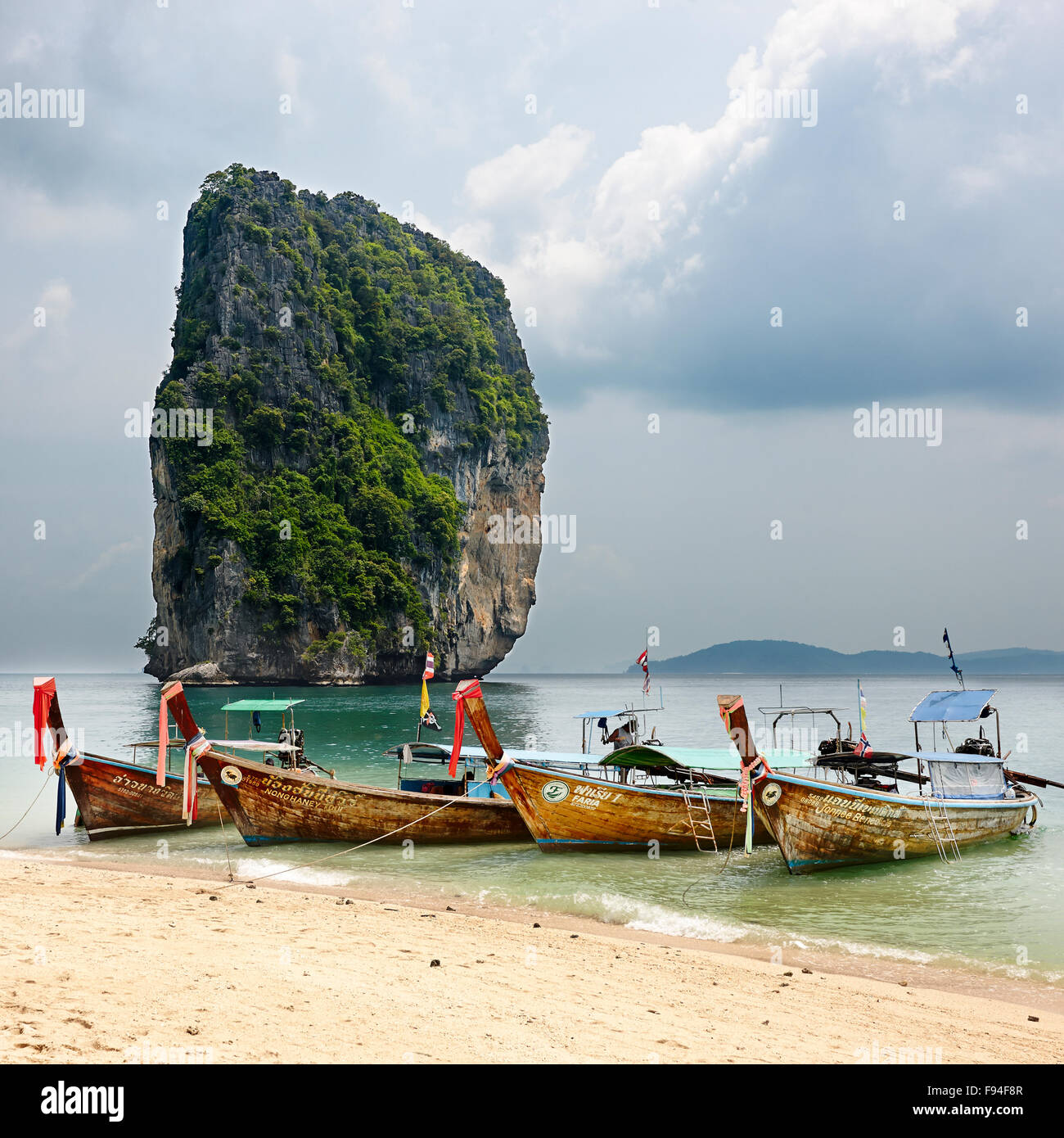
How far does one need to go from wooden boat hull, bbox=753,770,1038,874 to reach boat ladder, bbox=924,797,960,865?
24mm

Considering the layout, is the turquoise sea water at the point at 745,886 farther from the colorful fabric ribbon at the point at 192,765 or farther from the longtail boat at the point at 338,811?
the colorful fabric ribbon at the point at 192,765

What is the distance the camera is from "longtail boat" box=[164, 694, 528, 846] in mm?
13125

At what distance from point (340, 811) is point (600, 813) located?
13.8 feet

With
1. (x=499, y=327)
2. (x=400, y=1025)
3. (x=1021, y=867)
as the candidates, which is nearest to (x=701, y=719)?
(x=1021, y=867)

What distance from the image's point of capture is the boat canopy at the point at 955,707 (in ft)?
51.8

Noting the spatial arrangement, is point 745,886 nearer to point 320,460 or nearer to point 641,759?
point 641,759

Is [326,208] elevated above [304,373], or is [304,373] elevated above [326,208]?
[326,208]

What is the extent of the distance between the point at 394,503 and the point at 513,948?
6612 cm

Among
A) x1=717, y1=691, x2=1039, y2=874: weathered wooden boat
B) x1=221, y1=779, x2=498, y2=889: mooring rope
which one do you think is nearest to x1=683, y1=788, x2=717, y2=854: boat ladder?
x1=717, y1=691, x2=1039, y2=874: weathered wooden boat

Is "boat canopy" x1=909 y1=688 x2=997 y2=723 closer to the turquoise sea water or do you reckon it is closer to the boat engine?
the boat engine

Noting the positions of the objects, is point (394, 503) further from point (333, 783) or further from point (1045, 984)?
point (1045, 984)

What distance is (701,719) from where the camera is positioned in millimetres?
49844

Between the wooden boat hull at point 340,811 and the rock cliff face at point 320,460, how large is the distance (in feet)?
Result: 175

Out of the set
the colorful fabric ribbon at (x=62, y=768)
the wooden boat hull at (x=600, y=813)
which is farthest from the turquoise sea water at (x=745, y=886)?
the colorful fabric ribbon at (x=62, y=768)
